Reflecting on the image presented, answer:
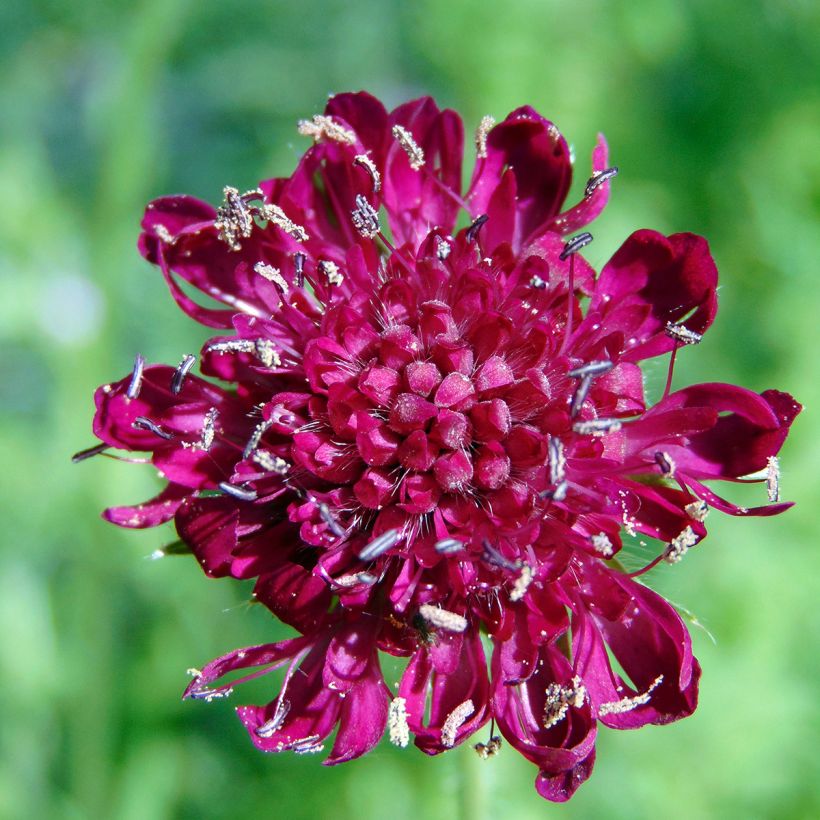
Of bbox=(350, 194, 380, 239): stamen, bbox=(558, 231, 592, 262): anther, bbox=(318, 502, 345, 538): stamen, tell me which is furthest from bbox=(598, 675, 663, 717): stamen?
bbox=(350, 194, 380, 239): stamen

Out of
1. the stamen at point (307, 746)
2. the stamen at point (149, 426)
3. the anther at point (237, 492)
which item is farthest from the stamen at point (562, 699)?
the stamen at point (149, 426)

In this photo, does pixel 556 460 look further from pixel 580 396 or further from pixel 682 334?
pixel 682 334

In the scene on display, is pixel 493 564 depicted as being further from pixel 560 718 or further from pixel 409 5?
pixel 409 5

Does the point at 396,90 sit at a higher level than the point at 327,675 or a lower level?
higher

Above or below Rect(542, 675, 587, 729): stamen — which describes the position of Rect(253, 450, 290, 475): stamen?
above

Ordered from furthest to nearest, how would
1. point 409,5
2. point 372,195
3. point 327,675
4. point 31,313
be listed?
point 409,5 < point 31,313 < point 372,195 < point 327,675

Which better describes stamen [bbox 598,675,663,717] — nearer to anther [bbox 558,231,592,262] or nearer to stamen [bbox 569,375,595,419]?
stamen [bbox 569,375,595,419]

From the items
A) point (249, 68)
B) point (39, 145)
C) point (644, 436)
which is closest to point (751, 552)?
point (644, 436)
